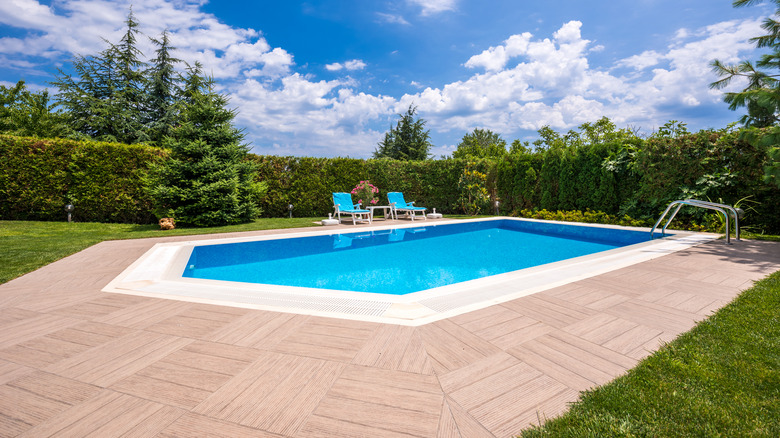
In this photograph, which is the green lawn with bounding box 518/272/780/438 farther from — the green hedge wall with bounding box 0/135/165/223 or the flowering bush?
the green hedge wall with bounding box 0/135/165/223

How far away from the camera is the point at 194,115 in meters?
9.45

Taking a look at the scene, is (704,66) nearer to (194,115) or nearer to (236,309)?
(236,309)

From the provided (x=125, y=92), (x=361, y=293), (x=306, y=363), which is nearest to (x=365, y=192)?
(x=361, y=293)

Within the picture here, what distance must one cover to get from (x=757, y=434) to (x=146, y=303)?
4023 millimetres

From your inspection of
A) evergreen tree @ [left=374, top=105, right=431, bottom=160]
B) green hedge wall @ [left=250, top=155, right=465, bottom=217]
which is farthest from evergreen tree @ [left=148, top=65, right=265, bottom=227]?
evergreen tree @ [left=374, top=105, right=431, bottom=160]

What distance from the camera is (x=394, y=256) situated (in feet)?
19.8

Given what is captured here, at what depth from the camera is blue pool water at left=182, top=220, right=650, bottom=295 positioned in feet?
14.9

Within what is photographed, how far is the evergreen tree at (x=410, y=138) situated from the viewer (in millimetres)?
25953

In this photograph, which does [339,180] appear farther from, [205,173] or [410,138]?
[410,138]

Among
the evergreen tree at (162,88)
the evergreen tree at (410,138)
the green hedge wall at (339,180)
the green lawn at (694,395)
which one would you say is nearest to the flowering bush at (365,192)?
the green hedge wall at (339,180)

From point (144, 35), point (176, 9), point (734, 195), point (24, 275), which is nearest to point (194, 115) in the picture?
point (176, 9)

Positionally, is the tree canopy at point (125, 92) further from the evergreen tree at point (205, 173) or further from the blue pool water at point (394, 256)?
the blue pool water at point (394, 256)

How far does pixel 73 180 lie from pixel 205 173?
12.7 ft

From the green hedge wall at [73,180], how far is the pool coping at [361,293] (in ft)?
21.9
